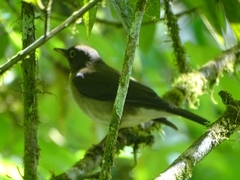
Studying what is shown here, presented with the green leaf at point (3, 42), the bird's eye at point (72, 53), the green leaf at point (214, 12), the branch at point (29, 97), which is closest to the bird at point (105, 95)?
the bird's eye at point (72, 53)

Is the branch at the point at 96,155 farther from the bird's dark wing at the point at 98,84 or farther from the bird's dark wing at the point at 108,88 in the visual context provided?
the bird's dark wing at the point at 98,84

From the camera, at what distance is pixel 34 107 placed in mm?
2562

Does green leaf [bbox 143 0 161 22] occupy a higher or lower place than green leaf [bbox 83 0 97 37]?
higher

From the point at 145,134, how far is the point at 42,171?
3.60ft

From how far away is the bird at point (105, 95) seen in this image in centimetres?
429

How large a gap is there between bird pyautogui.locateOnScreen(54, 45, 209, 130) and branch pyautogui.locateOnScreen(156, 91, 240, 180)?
1.67 meters

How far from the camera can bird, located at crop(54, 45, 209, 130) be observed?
4.29 m

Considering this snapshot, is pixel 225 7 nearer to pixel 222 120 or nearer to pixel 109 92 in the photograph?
pixel 222 120

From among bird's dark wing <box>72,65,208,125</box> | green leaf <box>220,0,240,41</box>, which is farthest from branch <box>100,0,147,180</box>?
bird's dark wing <box>72,65,208,125</box>

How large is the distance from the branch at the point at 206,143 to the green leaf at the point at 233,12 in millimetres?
365

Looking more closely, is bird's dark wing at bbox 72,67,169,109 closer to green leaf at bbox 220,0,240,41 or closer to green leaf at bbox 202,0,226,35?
green leaf at bbox 202,0,226,35

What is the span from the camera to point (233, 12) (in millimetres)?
2219

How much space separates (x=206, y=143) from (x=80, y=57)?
11.0 ft

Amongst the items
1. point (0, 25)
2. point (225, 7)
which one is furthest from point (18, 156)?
point (225, 7)
